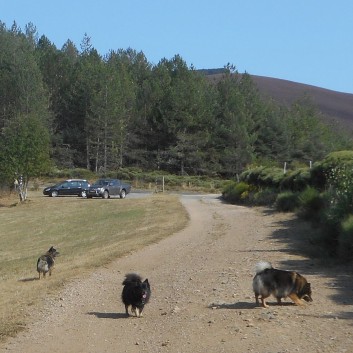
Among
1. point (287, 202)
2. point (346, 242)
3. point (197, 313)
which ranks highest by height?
point (287, 202)

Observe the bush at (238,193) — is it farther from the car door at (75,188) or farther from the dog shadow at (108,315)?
the dog shadow at (108,315)

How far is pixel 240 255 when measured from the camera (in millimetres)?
17219

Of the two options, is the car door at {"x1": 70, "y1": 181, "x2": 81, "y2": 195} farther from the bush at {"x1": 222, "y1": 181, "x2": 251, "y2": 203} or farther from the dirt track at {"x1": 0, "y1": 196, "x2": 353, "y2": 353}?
the dirt track at {"x1": 0, "y1": 196, "x2": 353, "y2": 353}

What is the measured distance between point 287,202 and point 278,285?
17715 millimetres

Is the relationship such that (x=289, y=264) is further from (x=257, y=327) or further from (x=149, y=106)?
(x=149, y=106)

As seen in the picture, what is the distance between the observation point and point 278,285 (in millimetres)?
10859

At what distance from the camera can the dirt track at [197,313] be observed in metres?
9.22

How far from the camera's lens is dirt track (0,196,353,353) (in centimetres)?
922

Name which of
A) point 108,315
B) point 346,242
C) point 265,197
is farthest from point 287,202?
point 108,315

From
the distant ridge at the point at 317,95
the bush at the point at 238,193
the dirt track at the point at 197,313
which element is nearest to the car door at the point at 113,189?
the bush at the point at 238,193

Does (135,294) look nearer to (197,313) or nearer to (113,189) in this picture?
(197,313)

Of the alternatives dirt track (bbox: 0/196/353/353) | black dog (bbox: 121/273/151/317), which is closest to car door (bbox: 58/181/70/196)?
dirt track (bbox: 0/196/353/353)

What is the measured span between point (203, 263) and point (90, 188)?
1635 inches

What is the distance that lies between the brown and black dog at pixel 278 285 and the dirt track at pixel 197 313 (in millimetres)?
192
